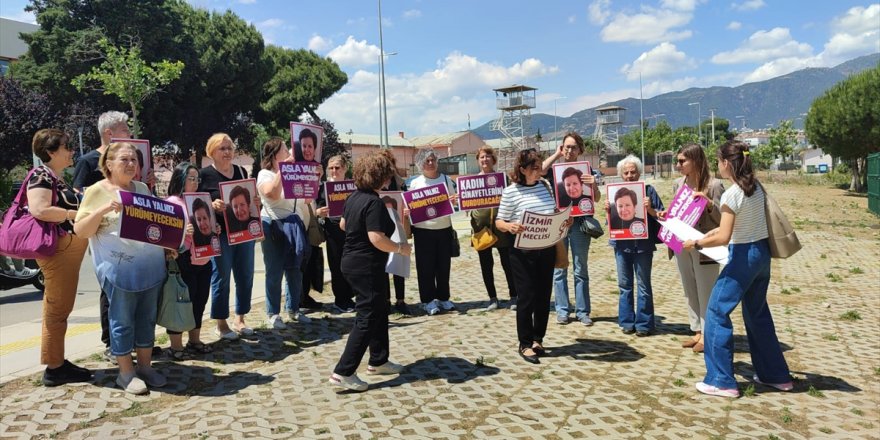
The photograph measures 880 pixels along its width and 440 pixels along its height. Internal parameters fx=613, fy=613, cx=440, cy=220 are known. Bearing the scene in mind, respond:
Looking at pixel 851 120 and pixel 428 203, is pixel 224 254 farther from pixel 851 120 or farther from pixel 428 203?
pixel 851 120

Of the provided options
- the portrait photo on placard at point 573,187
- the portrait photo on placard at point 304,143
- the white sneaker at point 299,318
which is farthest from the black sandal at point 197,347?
the portrait photo on placard at point 573,187

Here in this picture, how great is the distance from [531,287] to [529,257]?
0.91 ft

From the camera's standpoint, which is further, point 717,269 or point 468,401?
point 717,269

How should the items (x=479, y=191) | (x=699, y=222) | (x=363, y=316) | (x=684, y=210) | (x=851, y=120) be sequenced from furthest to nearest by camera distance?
(x=851, y=120), (x=479, y=191), (x=699, y=222), (x=684, y=210), (x=363, y=316)

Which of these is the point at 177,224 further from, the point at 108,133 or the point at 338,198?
the point at 338,198

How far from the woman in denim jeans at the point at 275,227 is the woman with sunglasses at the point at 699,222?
156 inches

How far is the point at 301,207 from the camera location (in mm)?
7023

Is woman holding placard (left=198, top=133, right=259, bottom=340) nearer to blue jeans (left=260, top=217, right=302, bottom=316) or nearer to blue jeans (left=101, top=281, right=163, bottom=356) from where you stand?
blue jeans (left=260, top=217, right=302, bottom=316)

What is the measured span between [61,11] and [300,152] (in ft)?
107

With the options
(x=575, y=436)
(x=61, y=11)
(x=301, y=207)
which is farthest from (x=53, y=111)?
(x=575, y=436)

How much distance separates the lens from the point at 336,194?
720 cm

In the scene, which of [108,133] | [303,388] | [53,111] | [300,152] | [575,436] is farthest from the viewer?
[53,111]

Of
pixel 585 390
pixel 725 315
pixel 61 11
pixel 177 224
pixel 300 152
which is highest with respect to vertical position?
pixel 61 11

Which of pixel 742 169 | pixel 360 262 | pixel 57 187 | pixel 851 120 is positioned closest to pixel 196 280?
pixel 57 187
